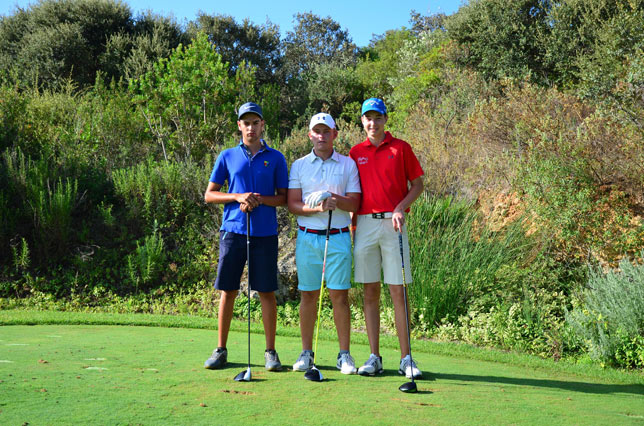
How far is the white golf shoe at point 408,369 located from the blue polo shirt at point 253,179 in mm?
1323

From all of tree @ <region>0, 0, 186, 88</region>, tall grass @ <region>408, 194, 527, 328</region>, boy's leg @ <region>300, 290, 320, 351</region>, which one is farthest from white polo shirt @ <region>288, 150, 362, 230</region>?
tree @ <region>0, 0, 186, 88</region>

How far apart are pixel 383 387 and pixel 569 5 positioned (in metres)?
17.8

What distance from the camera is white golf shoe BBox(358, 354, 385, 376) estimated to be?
13.0ft

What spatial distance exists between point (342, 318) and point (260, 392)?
41.1 inches

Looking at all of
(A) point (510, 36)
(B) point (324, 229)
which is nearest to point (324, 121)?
(B) point (324, 229)

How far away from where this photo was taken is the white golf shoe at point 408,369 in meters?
3.85

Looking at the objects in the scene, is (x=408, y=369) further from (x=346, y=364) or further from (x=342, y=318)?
(x=342, y=318)

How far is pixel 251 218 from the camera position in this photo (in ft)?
14.0

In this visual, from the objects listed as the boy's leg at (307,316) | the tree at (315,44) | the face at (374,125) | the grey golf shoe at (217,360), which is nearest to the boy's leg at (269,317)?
the boy's leg at (307,316)

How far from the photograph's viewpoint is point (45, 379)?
11.1 ft

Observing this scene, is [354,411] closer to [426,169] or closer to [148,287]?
[148,287]

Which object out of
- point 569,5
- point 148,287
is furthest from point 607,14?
point 148,287

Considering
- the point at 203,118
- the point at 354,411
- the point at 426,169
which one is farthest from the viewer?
the point at 203,118

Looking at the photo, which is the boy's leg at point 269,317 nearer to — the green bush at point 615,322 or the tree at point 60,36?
the green bush at point 615,322
